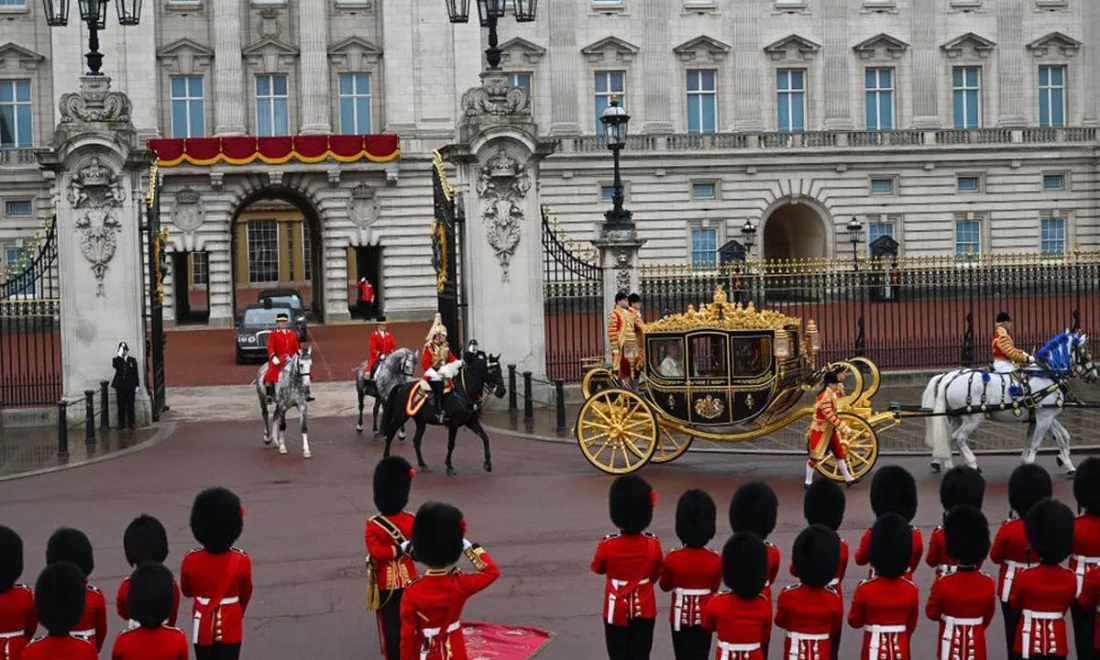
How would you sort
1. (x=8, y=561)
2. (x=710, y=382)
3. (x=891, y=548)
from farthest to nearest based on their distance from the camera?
(x=710, y=382)
(x=891, y=548)
(x=8, y=561)

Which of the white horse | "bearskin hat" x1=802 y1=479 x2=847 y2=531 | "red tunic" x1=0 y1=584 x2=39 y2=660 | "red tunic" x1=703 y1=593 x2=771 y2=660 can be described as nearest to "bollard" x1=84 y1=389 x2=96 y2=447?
the white horse

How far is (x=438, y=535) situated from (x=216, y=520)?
1.64 meters

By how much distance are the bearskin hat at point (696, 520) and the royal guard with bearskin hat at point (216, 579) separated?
2530mm

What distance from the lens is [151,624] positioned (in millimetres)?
7293

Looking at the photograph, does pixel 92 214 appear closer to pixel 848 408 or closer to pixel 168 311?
pixel 848 408

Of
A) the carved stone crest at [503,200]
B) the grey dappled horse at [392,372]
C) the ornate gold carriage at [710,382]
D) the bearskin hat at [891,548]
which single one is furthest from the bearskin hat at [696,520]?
the carved stone crest at [503,200]

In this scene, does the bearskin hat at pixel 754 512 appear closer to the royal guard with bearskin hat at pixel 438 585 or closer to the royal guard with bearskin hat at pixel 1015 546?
the royal guard with bearskin hat at pixel 1015 546

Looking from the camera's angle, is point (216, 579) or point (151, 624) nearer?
point (151, 624)

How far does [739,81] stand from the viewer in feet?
160

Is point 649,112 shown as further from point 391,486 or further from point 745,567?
point 745,567

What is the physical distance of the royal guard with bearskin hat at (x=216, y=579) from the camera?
8.30 m

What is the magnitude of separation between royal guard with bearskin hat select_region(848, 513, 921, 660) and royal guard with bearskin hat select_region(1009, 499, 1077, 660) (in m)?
0.70

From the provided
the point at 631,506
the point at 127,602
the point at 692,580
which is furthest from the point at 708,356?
the point at 127,602

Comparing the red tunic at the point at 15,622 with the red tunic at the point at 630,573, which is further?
the red tunic at the point at 630,573
